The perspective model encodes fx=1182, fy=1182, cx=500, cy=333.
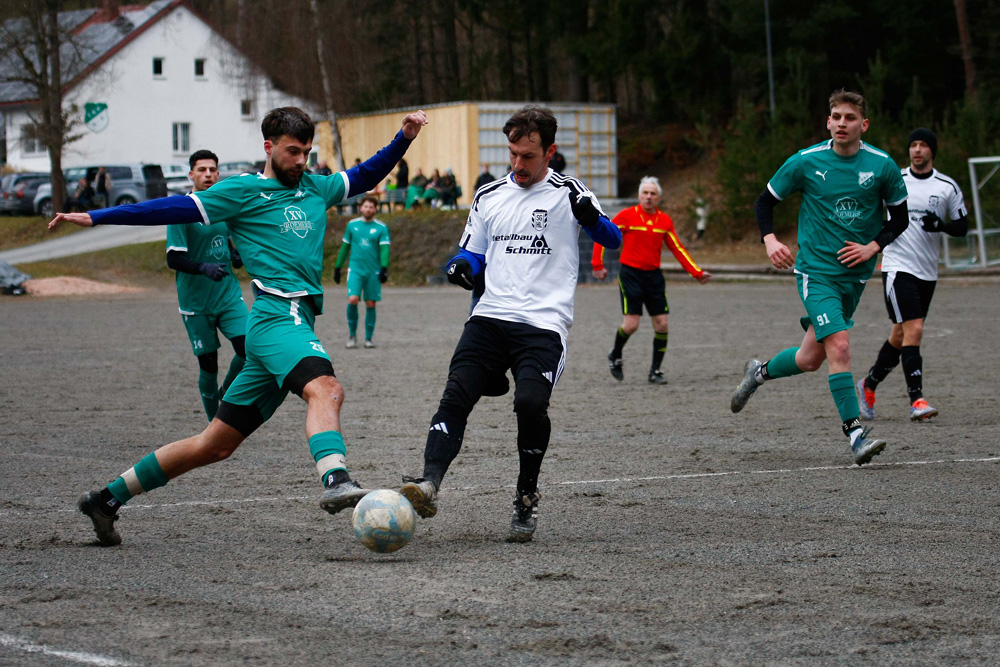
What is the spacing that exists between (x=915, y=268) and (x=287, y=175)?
5.71 metres

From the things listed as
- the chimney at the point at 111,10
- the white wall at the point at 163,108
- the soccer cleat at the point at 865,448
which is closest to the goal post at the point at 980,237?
the soccer cleat at the point at 865,448

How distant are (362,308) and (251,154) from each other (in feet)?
137

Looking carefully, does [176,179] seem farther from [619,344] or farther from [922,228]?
[922,228]

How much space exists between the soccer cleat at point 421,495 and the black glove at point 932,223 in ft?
18.6

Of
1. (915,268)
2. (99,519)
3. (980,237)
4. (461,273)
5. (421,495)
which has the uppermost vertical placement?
(461,273)

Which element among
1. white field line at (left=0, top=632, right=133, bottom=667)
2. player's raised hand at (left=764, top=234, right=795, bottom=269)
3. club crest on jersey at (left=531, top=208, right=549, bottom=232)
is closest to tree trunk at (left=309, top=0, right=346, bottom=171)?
player's raised hand at (left=764, top=234, right=795, bottom=269)

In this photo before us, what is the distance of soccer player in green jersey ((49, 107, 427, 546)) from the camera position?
5180mm

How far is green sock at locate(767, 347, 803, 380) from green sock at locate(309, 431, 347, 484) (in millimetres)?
4069

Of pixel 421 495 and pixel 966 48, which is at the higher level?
pixel 966 48

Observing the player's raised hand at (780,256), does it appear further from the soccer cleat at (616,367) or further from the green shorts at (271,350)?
the soccer cleat at (616,367)

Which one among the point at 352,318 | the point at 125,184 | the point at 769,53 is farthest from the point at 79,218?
the point at 125,184

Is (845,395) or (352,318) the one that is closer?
(845,395)

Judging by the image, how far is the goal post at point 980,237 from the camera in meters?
26.1

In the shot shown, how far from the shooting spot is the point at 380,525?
4855mm
